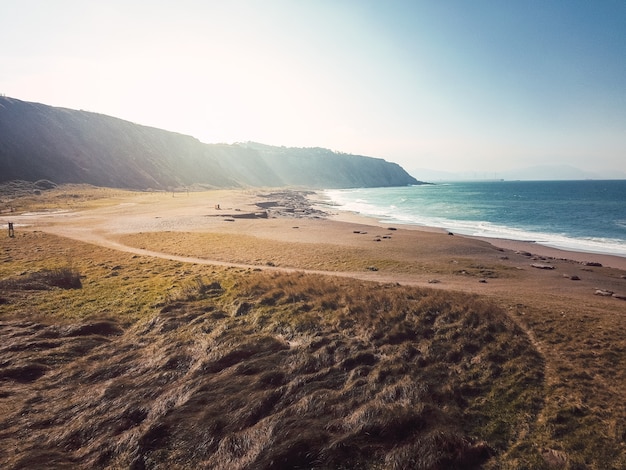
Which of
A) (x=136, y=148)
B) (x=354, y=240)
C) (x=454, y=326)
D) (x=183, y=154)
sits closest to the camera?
(x=454, y=326)

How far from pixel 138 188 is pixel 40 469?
157 m

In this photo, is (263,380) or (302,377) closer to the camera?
(263,380)

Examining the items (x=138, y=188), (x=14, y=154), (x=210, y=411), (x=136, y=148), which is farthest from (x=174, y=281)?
(x=136, y=148)

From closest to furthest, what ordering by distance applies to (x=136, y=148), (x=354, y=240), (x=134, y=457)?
(x=134, y=457) < (x=354, y=240) < (x=136, y=148)

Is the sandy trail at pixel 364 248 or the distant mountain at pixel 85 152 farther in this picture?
the distant mountain at pixel 85 152

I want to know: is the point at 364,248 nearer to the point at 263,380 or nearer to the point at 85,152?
the point at 263,380

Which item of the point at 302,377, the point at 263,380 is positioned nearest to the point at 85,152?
the point at 263,380

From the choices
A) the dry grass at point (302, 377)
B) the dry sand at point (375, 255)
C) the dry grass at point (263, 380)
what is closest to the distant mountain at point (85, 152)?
the dry sand at point (375, 255)

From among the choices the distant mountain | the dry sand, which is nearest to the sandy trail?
the dry sand

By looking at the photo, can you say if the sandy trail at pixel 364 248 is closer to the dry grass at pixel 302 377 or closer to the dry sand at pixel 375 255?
the dry sand at pixel 375 255

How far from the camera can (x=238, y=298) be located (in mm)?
15945

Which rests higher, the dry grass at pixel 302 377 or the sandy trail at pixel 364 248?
the dry grass at pixel 302 377

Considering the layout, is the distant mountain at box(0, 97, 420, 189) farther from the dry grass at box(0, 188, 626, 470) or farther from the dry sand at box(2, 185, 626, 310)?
the dry grass at box(0, 188, 626, 470)

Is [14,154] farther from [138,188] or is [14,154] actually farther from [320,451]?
[320,451]
